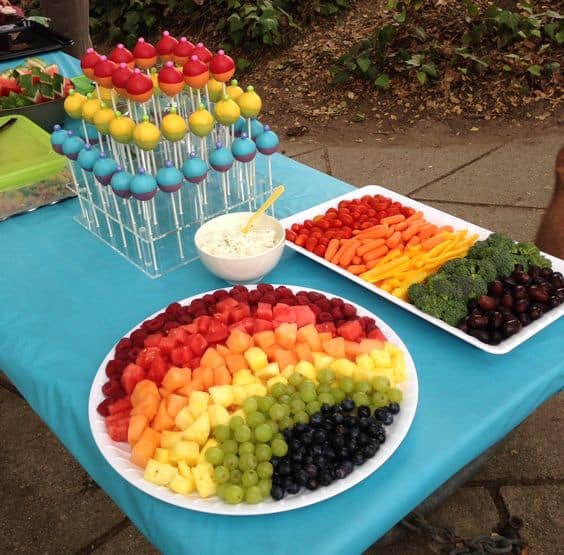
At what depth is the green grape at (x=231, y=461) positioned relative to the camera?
869 mm

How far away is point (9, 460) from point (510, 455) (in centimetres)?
159

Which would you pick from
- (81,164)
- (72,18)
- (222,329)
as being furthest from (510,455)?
(72,18)

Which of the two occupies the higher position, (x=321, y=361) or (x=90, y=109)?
(x=90, y=109)

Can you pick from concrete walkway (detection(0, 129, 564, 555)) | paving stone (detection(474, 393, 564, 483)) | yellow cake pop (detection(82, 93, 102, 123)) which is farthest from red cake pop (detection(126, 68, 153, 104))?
paving stone (detection(474, 393, 564, 483))

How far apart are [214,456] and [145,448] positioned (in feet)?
0.36

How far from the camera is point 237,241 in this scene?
134 cm

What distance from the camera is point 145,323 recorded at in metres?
1.15

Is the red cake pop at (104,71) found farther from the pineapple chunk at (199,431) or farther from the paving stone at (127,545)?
the paving stone at (127,545)

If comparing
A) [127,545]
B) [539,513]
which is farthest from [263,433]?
[539,513]

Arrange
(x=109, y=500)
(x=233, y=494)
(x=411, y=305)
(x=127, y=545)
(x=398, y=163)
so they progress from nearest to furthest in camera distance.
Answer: (x=233, y=494), (x=411, y=305), (x=127, y=545), (x=109, y=500), (x=398, y=163)

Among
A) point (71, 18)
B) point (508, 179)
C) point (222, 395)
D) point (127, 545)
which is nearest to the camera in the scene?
point (222, 395)

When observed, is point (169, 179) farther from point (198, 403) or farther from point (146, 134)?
point (198, 403)

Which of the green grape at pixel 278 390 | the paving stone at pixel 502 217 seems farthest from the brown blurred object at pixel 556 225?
the paving stone at pixel 502 217

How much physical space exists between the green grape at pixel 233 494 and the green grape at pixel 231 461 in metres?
0.03
